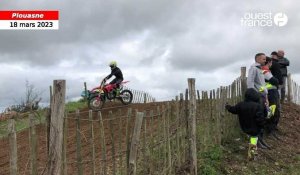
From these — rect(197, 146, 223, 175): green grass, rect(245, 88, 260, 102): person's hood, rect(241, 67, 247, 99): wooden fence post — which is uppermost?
rect(241, 67, 247, 99): wooden fence post

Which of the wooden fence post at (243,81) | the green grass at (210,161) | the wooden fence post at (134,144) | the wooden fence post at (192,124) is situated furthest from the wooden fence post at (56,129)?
the wooden fence post at (243,81)

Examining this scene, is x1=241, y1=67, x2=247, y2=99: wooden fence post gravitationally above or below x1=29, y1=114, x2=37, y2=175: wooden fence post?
above

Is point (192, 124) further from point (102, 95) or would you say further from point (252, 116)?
point (102, 95)

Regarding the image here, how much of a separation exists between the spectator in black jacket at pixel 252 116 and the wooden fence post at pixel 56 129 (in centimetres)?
590

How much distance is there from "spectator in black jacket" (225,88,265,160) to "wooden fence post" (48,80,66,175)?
590cm

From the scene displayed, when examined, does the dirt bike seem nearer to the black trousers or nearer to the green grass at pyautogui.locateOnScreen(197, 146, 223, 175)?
the black trousers

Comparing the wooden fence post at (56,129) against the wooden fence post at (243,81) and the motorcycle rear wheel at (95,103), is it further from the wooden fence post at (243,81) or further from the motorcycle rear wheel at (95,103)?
the motorcycle rear wheel at (95,103)

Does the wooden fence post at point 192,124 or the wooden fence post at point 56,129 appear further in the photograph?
the wooden fence post at point 192,124

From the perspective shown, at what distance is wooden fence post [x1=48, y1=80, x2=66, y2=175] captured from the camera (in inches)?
201

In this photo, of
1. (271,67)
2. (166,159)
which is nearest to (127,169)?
(166,159)

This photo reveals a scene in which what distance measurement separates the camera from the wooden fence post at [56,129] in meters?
5.10

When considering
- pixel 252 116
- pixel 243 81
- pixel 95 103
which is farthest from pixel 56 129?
pixel 95 103

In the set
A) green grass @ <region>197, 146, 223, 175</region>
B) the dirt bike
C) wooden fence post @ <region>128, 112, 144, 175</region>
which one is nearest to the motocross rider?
the dirt bike

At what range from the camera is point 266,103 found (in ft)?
35.7
